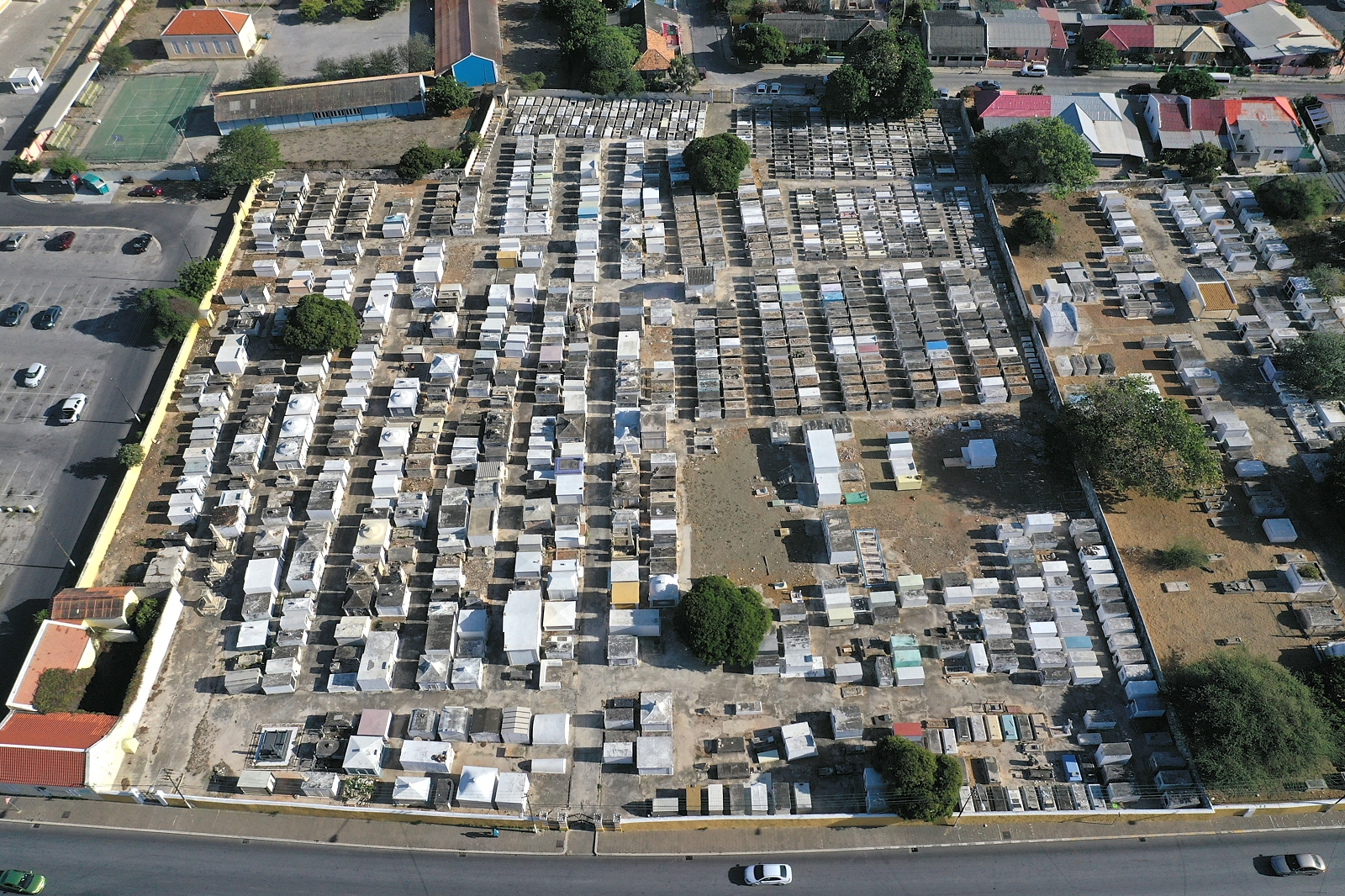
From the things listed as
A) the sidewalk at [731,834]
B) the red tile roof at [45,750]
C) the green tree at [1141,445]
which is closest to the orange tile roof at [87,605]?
the red tile roof at [45,750]

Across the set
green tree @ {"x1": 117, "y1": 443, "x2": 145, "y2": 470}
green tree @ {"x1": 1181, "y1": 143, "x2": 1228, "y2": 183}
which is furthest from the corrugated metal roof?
green tree @ {"x1": 1181, "y1": 143, "x2": 1228, "y2": 183}

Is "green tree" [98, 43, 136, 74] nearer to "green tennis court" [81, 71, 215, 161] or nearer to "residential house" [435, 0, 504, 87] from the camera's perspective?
"green tennis court" [81, 71, 215, 161]

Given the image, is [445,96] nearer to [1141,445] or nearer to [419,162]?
[419,162]

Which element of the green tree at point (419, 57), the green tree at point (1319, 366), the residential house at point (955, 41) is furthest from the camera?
the residential house at point (955, 41)

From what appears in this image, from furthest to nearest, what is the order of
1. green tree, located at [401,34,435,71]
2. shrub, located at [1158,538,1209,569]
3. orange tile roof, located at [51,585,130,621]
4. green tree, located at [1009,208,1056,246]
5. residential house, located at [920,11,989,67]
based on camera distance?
residential house, located at [920,11,989,67], green tree, located at [401,34,435,71], green tree, located at [1009,208,1056,246], shrub, located at [1158,538,1209,569], orange tile roof, located at [51,585,130,621]

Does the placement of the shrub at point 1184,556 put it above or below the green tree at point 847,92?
below

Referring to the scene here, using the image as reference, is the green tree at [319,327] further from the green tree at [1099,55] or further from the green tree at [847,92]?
the green tree at [1099,55]
